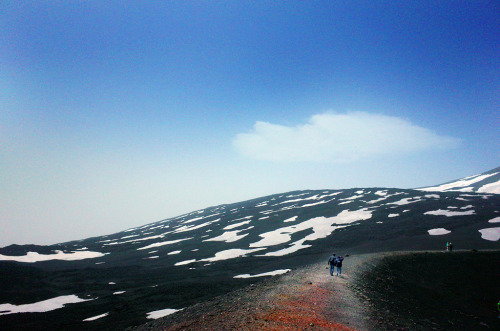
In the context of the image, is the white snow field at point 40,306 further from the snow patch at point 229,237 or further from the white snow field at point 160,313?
the snow patch at point 229,237

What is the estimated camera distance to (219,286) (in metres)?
32.0

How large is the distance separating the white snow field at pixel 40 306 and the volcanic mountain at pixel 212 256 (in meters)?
0.14

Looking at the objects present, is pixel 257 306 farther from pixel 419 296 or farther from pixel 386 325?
pixel 419 296

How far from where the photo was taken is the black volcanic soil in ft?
45.0

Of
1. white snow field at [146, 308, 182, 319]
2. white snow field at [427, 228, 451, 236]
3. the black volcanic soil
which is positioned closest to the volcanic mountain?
white snow field at [427, 228, 451, 236]

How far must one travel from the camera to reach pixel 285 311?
1430cm

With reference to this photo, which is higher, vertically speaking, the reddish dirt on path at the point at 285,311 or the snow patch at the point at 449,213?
the reddish dirt on path at the point at 285,311

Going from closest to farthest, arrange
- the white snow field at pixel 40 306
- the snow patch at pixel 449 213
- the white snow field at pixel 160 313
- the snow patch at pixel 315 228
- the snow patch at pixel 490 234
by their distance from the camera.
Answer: the white snow field at pixel 160 313, the white snow field at pixel 40 306, the snow patch at pixel 490 234, the snow patch at pixel 449 213, the snow patch at pixel 315 228

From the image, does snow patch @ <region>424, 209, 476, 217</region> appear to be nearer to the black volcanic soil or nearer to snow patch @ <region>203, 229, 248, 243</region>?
the black volcanic soil

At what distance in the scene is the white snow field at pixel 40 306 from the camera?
30.0 metres

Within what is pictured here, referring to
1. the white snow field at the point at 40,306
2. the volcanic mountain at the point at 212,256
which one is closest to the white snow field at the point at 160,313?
the volcanic mountain at the point at 212,256

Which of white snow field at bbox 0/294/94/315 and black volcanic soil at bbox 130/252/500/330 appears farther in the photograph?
white snow field at bbox 0/294/94/315

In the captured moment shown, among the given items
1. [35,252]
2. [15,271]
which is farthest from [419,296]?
[35,252]

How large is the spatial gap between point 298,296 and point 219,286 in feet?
59.2
